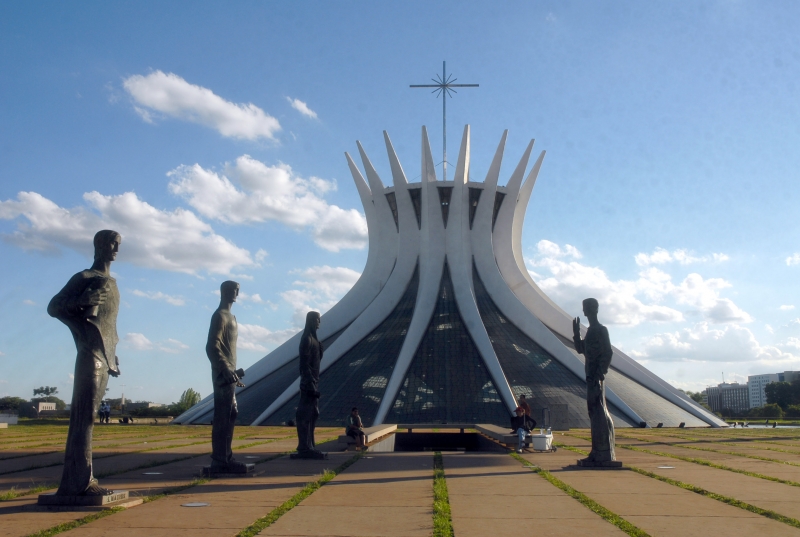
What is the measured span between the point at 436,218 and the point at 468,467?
25144 millimetres

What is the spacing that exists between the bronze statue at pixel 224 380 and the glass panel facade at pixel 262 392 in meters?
18.3

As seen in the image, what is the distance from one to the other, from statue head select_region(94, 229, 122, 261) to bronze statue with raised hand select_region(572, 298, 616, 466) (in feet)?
20.5

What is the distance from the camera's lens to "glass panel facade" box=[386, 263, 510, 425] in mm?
25594

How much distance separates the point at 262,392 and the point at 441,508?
977 inches

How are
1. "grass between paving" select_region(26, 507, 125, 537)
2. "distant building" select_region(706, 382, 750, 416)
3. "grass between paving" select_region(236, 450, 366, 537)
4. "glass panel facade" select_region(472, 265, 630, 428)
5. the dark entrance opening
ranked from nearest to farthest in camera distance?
"grass between paving" select_region(26, 507, 125, 537) → "grass between paving" select_region(236, 450, 366, 537) → the dark entrance opening → "glass panel facade" select_region(472, 265, 630, 428) → "distant building" select_region(706, 382, 750, 416)

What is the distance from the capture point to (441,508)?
6141mm

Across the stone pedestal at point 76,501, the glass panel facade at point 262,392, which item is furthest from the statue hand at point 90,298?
the glass panel facade at point 262,392

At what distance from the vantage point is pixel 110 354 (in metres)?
6.38

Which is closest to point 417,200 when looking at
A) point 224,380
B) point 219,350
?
point 219,350

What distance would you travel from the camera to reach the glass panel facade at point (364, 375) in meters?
26.3

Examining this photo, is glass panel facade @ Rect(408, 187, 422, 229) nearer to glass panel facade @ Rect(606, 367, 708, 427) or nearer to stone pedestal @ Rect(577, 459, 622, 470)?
glass panel facade @ Rect(606, 367, 708, 427)

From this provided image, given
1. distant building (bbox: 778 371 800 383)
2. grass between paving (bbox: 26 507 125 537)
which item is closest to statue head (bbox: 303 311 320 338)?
grass between paving (bbox: 26 507 125 537)

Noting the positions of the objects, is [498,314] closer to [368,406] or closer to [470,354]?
[470,354]

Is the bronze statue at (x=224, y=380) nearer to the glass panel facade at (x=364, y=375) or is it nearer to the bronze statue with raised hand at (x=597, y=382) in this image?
the bronze statue with raised hand at (x=597, y=382)
